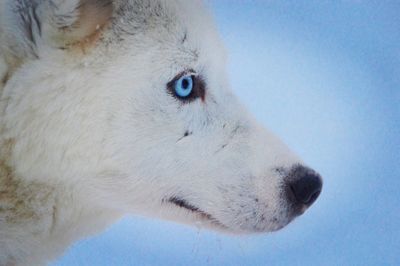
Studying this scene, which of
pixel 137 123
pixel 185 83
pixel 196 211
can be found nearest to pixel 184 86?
pixel 185 83

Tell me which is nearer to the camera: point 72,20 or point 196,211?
point 72,20

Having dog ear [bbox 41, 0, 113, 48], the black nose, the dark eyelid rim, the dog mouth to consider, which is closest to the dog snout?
Result: the black nose

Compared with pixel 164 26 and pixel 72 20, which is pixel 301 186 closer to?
pixel 164 26

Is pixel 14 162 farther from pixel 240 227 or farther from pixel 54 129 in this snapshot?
pixel 240 227

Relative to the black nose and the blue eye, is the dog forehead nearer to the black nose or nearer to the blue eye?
the blue eye

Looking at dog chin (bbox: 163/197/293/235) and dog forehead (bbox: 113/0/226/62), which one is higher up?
dog forehead (bbox: 113/0/226/62)

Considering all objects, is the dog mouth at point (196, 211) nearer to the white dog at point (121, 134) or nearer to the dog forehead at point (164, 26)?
the white dog at point (121, 134)

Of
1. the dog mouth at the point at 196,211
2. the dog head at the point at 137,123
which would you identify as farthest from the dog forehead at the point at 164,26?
the dog mouth at the point at 196,211
